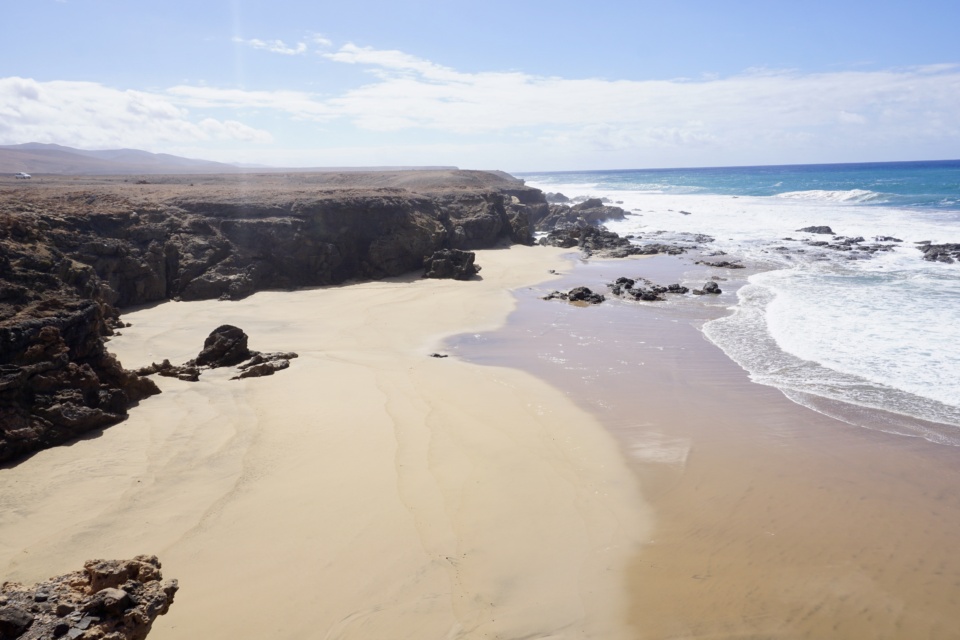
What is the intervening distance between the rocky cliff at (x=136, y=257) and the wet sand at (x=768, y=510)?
674 cm

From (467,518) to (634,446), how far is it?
3.01m

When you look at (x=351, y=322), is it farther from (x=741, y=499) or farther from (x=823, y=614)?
(x=823, y=614)

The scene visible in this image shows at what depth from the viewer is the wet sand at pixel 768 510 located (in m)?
5.05

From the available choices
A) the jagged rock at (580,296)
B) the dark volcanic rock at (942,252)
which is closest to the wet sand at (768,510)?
the jagged rock at (580,296)

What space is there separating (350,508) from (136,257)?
13.6 meters

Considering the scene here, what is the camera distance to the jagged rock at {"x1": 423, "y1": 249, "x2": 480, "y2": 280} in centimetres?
2158

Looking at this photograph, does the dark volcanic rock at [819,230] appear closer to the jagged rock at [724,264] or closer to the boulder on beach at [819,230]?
the boulder on beach at [819,230]

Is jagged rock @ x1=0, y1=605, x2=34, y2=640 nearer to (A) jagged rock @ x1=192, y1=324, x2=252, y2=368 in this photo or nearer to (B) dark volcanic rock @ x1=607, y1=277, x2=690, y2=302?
(A) jagged rock @ x1=192, y1=324, x2=252, y2=368

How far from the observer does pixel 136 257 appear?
54.3ft

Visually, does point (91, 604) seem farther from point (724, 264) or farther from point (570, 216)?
point (570, 216)

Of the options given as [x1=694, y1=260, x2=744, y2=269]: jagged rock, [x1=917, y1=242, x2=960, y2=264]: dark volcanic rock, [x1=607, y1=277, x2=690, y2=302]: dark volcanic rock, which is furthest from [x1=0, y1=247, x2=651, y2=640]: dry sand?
[x1=917, y1=242, x2=960, y2=264]: dark volcanic rock

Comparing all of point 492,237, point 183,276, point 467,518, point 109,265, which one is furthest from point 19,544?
point 492,237

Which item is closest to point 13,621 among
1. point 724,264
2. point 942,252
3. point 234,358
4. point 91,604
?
point 91,604

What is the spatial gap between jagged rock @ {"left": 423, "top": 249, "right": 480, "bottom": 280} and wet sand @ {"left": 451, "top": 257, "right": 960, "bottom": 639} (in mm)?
10074
